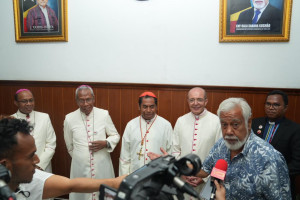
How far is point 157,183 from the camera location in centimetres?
87

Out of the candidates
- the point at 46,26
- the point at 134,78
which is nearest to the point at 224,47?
the point at 134,78

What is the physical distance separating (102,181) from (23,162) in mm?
573

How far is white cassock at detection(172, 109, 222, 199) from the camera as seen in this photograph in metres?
2.98

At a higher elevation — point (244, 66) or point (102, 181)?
point (244, 66)

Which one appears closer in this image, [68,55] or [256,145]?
[256,145]

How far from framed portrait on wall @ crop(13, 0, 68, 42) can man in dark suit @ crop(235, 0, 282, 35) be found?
2827 millimetres

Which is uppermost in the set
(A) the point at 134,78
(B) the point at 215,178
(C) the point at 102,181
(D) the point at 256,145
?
(A) the point at 134,78

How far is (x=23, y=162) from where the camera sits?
1.28 m

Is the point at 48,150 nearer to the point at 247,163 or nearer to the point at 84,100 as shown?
the point at 84,100

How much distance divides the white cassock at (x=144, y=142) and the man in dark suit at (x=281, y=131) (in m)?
1.16

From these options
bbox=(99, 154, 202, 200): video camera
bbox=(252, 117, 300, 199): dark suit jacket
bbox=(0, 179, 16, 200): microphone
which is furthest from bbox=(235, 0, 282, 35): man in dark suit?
bbox=(0, 179, 16, 200): microphone

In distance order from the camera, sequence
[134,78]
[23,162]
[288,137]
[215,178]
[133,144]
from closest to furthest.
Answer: [23,162]
[215,178]
[288,137]
[133,144]
[134,78]

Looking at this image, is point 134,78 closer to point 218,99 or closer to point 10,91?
point 218,99

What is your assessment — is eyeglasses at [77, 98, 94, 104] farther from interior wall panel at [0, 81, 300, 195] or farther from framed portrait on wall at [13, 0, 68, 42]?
framed portrait on wall at [13, 0, 68, 42]
